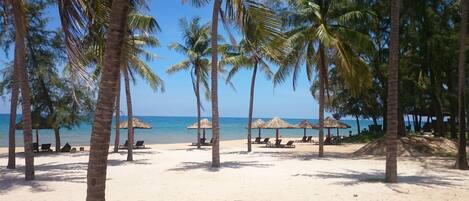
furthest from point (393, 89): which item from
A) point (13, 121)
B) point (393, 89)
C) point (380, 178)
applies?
point (13, 121)

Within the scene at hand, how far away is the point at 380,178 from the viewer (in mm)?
12977

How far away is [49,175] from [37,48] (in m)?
11.4

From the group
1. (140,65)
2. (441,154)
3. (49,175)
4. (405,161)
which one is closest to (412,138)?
(441,154)

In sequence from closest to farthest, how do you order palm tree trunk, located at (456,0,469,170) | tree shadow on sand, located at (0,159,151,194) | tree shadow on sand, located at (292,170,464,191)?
tree shadow on sand, located at (0,159,151,194) → tree shadow on sand, located at (292,170,464,191) → palm tree trunk, located at (456,0,469,170)

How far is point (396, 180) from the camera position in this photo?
1209 centimetres

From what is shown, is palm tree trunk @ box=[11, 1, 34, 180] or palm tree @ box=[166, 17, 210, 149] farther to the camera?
palm tree @ box=[166, 17, 210, 149]

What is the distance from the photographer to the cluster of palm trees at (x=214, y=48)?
4.60m

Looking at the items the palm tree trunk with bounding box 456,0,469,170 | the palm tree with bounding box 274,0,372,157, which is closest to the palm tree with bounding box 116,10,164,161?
the palm tree with bounding box 274,0,372,157

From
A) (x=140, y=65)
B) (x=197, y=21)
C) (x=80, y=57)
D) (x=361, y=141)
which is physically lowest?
(x=361, y=141)

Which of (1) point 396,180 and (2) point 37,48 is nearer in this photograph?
(1) point 396,180

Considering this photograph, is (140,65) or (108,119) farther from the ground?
(140,65)

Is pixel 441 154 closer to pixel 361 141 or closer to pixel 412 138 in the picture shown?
pixel 412 138

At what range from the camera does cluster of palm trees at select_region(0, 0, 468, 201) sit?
181 inches

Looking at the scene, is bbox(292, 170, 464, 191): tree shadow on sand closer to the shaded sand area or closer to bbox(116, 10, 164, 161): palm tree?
the shaded sand area
